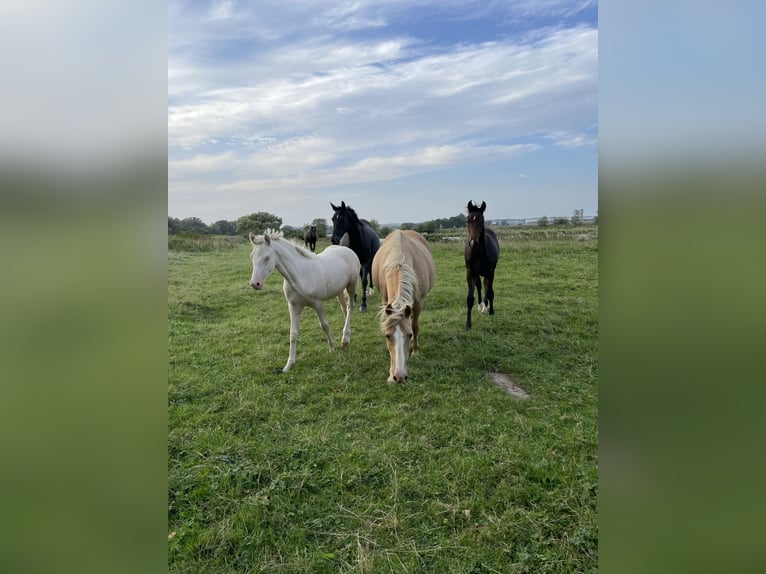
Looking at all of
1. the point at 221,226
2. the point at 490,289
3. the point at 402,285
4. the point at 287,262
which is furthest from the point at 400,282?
the point at 221,226

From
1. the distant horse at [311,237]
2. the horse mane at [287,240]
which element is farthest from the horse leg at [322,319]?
the distant horse at [311,237]

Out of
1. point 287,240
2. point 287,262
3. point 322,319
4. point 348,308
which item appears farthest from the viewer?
point 348,308

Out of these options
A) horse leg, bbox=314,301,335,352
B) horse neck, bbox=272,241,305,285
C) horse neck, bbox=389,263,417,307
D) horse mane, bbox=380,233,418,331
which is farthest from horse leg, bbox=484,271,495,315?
horse neck, bbox=272,241,305,285

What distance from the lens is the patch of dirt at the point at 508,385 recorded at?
4.35m

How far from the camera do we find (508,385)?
4.58 m

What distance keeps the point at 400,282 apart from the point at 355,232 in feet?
11.3

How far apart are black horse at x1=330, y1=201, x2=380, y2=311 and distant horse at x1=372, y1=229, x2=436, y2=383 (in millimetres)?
1817

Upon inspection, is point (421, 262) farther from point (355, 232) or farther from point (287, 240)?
point (355, 232)

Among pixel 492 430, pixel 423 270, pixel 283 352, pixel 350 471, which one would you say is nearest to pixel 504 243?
pixel 423 270

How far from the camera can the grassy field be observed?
2.26 m

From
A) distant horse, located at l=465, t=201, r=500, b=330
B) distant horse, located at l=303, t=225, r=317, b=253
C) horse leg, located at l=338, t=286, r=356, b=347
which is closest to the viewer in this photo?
horse leg, located at l=338, t=286, r=356, b=347

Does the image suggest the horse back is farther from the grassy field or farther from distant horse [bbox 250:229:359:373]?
distant horse [bbox 250:229:359:373]

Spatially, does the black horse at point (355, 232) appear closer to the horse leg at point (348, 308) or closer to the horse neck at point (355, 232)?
the horse neck at point (355, 232)

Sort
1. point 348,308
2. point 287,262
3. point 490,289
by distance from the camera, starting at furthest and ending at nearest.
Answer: point 490,289 < point 348,308 < point 287,262
